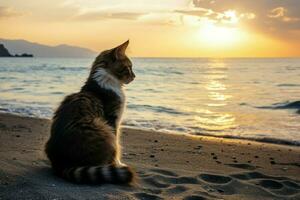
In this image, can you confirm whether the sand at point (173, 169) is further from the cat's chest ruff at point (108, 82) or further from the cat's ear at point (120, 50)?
the cat's ear at point (120, 50)

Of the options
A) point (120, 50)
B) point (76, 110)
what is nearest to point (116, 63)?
point (120, 50)

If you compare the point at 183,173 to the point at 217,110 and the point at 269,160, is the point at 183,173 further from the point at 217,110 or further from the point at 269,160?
the point at 217,110

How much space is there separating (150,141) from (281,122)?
470cm

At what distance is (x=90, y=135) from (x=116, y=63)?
3.94 feet

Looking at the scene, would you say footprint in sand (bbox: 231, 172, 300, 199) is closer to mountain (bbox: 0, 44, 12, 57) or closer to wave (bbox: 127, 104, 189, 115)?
wave (bbox: 127, 104, 189, 115)

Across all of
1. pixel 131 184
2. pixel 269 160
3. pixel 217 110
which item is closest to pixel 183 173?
pixel 131 184

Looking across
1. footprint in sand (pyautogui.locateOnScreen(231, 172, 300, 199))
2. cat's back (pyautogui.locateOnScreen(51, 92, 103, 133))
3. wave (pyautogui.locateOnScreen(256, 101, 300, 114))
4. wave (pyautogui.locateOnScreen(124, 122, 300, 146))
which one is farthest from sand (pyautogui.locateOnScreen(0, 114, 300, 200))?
wave (pyautogui.locateOnScreen(256, 101, 300, 114))

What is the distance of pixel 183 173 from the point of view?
5.21 meters

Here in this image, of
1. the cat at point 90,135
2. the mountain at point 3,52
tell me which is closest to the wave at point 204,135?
the cat at point 90,135

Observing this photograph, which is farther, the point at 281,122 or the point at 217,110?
the point at 217,110

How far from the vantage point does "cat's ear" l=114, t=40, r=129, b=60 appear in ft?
16.3

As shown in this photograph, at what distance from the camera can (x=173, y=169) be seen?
5.43 meters

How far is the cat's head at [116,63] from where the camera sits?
5.03 m

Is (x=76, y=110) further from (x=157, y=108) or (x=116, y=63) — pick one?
(x=157, y=108)
